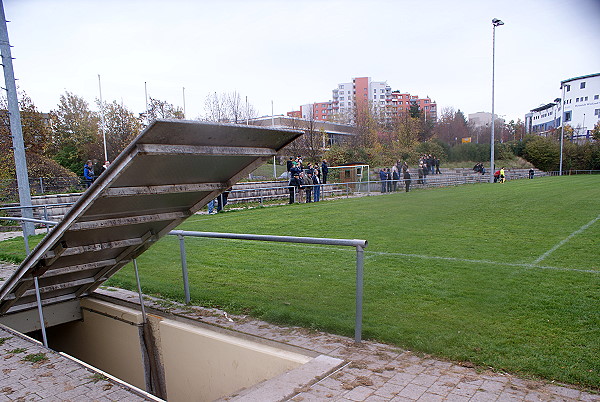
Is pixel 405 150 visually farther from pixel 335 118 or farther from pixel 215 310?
pixel 215 310

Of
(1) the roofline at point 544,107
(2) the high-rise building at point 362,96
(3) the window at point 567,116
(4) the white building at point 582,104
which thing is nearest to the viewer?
(4) the white building at point 582,104

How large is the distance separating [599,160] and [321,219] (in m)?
57.5

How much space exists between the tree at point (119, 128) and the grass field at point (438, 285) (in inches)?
1083

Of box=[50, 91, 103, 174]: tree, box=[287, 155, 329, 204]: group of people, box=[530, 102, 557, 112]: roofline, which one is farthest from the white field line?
box=[530, 102, 557, 112]: roofline

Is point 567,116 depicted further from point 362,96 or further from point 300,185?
point 300,185

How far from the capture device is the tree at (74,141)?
3809cm

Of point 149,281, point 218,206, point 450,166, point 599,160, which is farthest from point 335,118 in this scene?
point 149,281

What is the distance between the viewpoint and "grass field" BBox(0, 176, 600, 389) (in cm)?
390

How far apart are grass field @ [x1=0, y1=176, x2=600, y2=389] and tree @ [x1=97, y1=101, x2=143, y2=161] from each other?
27.5 metres

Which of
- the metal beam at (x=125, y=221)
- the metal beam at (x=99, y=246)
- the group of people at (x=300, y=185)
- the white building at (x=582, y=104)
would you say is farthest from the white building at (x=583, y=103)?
the metal beam at (x=99, y=246)

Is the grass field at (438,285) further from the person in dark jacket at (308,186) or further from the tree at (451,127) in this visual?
the tree at (451,127)

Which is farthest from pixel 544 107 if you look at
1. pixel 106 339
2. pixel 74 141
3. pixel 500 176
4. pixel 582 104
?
pixel 106 339

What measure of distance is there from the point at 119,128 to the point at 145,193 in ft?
127

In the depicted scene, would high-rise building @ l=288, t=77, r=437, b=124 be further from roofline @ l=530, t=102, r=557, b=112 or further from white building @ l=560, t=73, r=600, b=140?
white building @ l=560, t=73, r=600, b=140
